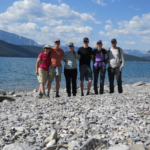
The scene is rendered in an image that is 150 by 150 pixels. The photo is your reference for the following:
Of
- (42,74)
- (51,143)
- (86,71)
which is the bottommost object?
(51,143)

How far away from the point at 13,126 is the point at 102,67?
6063mm

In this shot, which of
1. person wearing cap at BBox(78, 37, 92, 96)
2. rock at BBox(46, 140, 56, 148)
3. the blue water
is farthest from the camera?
the blue water

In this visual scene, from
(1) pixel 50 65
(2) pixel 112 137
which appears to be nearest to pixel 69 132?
(2) pixel 112 137

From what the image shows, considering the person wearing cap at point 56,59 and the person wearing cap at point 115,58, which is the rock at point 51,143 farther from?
the person wearing cap at point 115,58

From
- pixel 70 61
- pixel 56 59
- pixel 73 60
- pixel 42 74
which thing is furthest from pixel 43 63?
pixel 73 60

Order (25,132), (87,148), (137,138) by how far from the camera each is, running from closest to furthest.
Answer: (87,148), (137,138), (25,132)

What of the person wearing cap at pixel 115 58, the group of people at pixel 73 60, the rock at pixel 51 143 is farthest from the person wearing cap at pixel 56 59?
the rock at pixel 51 143

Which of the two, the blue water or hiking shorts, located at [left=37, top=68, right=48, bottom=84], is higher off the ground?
hiking shorts, located at [left=37, top=68, right=48, bottom=84]

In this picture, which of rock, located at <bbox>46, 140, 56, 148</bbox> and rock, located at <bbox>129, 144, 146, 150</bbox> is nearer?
rock, located at <bbox>129, 144, 146, 150</bbox>

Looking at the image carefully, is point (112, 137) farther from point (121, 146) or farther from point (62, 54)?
point (62, 54)

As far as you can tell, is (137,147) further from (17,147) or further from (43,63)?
(43,63)

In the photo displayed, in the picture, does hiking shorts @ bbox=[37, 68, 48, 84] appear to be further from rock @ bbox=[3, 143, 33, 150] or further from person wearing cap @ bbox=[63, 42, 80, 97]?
rock @ bbox=[3, 143, 33, 150]

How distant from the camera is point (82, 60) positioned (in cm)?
948

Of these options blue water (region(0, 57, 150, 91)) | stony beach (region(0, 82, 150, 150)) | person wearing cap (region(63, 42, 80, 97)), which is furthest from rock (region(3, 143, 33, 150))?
blue water (region(0, 57, 150, 91))
